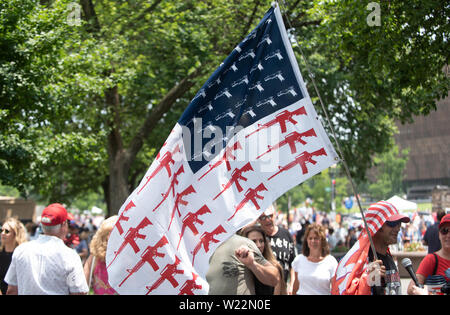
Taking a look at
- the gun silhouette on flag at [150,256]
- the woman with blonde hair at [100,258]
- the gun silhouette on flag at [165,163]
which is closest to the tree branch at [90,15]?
the woman with blonde hair at [100,258]

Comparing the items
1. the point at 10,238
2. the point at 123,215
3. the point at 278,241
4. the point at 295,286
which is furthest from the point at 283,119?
the point at 10,238

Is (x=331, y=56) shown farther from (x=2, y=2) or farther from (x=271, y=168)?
(x=271, y=168)

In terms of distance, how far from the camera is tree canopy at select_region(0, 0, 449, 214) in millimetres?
10273

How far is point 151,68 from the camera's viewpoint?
65.3 feet

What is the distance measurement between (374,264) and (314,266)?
95.6 inches

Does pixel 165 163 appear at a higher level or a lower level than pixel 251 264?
higher

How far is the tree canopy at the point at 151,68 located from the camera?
404 inches

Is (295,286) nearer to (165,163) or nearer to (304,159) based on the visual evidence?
(304,159)

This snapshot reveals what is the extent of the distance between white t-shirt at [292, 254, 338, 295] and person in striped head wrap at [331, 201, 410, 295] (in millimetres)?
1682

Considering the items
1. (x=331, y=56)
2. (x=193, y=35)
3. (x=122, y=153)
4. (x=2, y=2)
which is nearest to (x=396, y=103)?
(x=331, y=56)

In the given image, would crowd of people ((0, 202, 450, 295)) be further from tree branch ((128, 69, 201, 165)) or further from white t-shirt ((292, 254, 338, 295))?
tree branch ((128, 69, 201, 165))

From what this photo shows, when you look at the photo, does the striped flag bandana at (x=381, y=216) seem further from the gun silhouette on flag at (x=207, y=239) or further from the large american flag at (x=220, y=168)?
the gun silhouette on flag at (x=207, y=239)

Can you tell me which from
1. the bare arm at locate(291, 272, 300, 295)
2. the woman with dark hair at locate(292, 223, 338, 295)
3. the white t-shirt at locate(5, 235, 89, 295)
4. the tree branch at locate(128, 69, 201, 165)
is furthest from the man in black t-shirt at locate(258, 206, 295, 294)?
the tree branch at locate(128, 69, 201, 165)

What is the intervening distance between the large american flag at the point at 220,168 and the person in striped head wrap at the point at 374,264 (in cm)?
74
